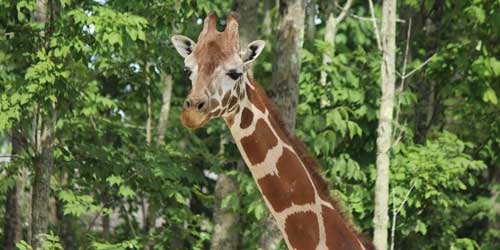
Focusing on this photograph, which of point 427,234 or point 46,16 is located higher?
point 46,16

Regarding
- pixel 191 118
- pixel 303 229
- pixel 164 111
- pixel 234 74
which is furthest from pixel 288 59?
pixel 164 111

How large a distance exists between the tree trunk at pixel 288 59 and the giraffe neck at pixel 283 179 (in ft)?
11.2

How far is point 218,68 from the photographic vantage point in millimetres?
6500

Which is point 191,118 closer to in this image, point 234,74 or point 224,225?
point 234,74

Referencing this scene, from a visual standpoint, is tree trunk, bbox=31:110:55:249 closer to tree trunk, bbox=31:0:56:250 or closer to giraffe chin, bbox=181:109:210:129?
tree trunk, bbox=31:0:56:250

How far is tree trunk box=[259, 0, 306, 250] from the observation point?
1049cm

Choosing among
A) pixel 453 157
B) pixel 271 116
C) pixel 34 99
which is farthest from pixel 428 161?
pixel 271 116

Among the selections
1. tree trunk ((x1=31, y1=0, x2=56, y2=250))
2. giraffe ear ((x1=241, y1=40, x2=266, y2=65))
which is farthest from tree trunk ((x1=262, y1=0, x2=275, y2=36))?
giraffe ear ((x1=241, y1=40, x2=266, y2=65))

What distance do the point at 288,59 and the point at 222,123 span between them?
6325 mm

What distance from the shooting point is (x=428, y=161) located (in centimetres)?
1305

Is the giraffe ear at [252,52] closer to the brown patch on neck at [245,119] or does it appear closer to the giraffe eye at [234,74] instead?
the giraffe eye at [234,74]

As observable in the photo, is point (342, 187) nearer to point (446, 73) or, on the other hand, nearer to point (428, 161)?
point (428, 161)

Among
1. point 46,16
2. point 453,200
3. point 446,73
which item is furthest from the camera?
point 446,73

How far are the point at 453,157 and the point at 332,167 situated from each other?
1.75m
